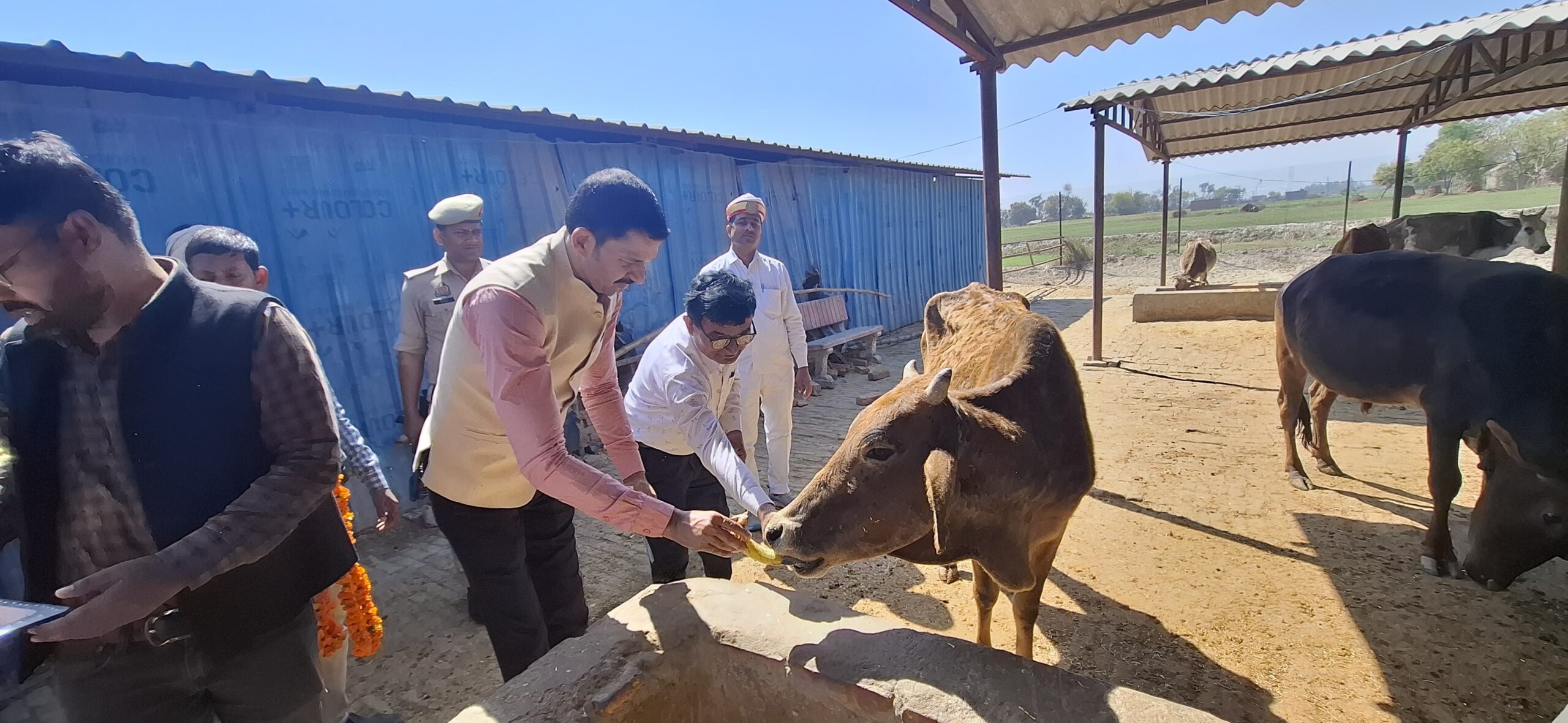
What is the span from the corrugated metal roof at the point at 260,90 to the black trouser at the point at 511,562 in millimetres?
3235

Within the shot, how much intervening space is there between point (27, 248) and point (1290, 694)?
157 inches

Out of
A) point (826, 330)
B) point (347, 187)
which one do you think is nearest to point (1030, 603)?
point (347, 187)

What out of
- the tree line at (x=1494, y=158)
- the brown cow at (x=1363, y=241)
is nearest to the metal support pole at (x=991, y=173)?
the brown cow at (x=1363, y=241)

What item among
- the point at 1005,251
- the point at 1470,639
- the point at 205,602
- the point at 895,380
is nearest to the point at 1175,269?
the point at 1005,251

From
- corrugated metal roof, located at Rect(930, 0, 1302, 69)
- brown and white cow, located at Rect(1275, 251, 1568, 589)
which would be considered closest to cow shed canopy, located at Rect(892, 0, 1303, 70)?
corrugated metal roof, located at Rect(930, 0, 1302, 69)

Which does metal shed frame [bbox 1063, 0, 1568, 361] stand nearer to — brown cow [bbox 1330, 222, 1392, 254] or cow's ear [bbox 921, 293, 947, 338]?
brown cow [bbox 1330, 222, 1392, 254]

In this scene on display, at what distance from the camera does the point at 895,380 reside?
870 cm

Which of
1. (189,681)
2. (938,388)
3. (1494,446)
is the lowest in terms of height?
(1494,446)

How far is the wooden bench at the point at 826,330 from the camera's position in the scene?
863 cm

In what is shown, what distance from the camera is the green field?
2488 cm

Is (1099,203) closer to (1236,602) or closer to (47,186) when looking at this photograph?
(1236,602)

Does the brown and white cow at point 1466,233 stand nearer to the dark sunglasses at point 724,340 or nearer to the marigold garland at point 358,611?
the dark sunglasses at point 724,340

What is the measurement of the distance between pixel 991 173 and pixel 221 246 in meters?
4.31

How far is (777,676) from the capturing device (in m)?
2.03
